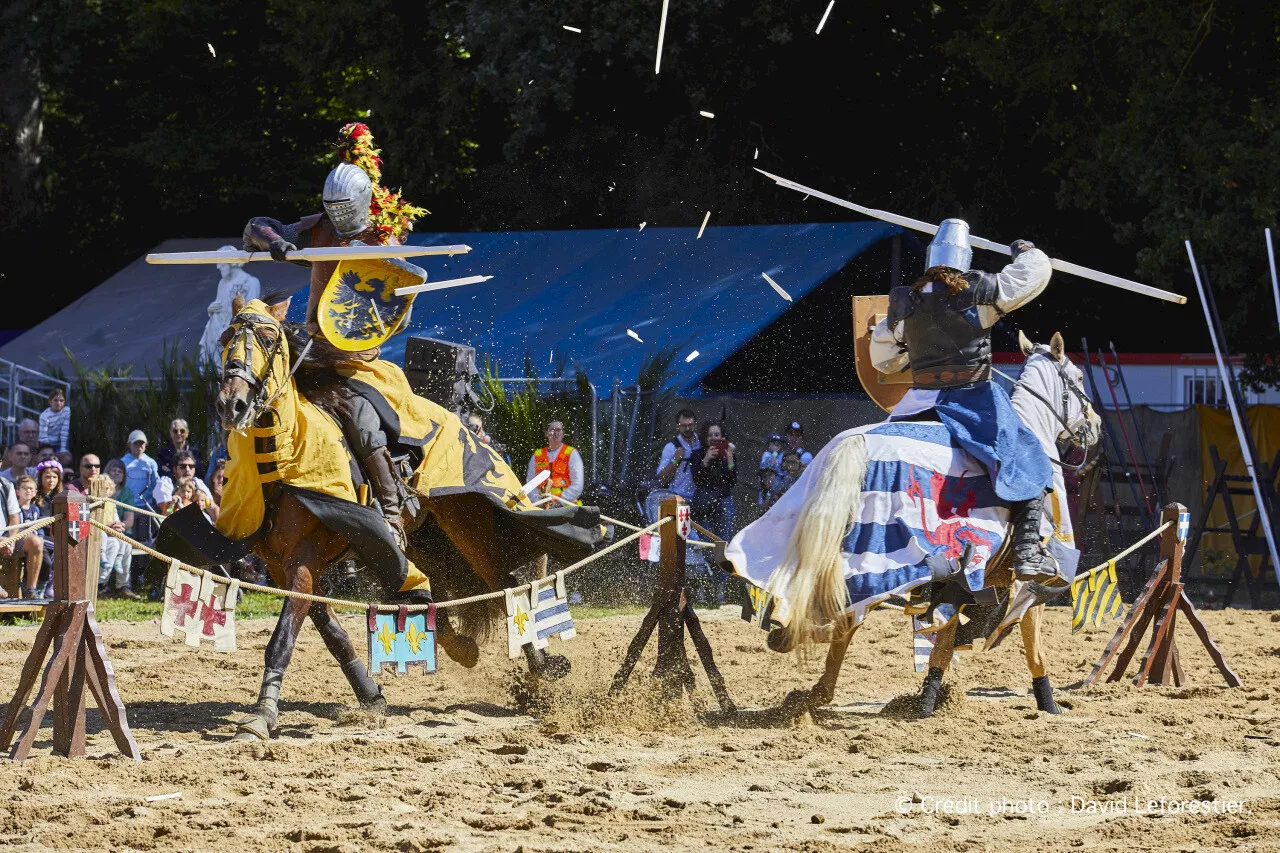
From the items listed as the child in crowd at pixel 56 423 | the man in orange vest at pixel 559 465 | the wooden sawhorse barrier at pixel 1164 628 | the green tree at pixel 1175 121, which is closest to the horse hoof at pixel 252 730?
the wooden sawhorse barrier at pixel 1164 628

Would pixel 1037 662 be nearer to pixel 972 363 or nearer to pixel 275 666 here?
pixel 972 363

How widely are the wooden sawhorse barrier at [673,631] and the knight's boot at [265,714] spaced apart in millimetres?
1557

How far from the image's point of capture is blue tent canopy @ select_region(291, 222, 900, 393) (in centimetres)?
1482

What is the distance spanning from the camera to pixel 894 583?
21.4ft

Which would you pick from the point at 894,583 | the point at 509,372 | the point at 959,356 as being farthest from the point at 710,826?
the point at 509,372

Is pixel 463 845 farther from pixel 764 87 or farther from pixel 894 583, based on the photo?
pixel 764 87

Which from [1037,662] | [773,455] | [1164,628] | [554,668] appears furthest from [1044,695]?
[773,455]

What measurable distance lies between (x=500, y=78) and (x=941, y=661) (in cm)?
1270

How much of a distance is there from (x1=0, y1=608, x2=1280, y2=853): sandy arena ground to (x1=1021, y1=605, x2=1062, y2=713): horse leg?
121 millimetres

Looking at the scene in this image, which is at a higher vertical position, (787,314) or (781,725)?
(787,314)

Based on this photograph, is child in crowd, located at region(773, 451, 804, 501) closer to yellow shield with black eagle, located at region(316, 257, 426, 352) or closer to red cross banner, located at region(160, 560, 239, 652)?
yellow shield with black eagle, located at region(316, 257, 426, 352)

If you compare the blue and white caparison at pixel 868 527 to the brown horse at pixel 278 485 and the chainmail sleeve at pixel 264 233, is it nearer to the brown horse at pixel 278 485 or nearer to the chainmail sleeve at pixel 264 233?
the brown horse at pixel 278 485

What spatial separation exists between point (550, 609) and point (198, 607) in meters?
1.72

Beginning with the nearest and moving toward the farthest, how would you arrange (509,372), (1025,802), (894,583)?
(1025,802), (894,583), (509,372)
